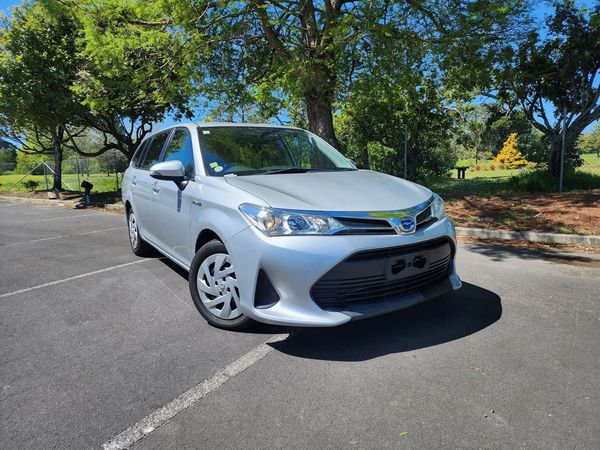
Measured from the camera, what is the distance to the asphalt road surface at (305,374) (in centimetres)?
219

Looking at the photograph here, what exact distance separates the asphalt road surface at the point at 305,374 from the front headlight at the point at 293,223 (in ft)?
2.93

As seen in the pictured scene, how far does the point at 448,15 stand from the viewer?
945 cm

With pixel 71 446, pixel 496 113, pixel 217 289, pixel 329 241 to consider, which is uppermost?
pixel 496 113

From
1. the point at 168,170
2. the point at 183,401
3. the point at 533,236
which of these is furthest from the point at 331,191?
the point at 533,236

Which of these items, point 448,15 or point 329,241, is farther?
point 448,15

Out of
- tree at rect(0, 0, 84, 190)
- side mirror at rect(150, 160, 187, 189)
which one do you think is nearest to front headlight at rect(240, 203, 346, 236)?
side mirror at rect(150, 160, 187, 189)

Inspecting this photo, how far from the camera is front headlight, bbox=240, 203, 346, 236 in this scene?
283 centimetres

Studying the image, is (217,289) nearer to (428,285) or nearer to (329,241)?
(329,241)

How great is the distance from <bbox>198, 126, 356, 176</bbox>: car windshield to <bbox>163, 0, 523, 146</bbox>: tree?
4711 millimetres

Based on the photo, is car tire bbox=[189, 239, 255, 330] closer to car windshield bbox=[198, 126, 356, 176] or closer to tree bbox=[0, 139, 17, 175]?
car windshield bbox=[198, 126, 356, 176]

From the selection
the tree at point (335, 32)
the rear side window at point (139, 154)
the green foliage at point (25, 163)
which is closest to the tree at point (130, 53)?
the tree at point (335, 32)

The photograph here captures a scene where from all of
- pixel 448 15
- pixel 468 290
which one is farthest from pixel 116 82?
pixel 468 290

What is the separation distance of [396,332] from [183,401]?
5.48 feet

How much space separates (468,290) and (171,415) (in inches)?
125
